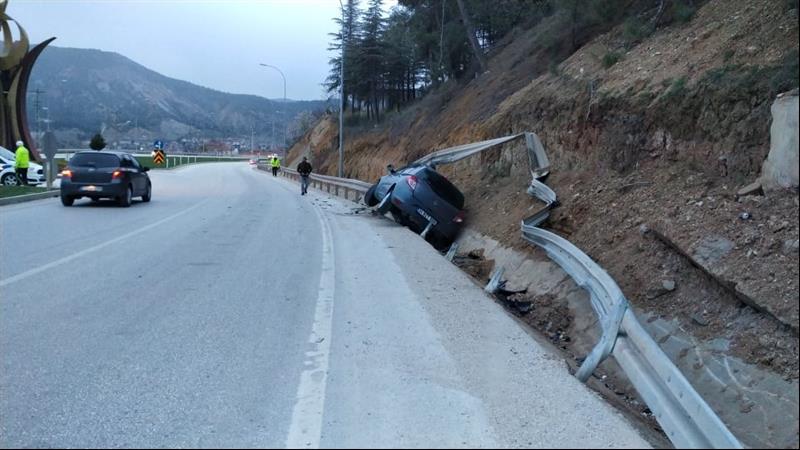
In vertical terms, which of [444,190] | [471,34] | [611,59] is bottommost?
[444,190]

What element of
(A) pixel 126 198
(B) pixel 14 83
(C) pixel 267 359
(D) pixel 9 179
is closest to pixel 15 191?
(A) pixel 126 198

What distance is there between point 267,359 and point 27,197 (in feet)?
59.6

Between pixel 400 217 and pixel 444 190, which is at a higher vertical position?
pixel 444 190

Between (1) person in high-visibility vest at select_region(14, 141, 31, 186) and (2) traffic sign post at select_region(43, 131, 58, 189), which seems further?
(1) person in high-visibility vest at select_region(14, 141, 31, 186)

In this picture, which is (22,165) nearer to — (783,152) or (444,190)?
(444,190)

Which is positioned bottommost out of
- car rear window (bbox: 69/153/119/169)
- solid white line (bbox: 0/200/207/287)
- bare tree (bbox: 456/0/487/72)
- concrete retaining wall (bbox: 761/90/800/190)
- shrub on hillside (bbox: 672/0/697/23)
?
solid white line (bbox: 0/200/207/287)

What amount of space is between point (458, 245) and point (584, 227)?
4.73m

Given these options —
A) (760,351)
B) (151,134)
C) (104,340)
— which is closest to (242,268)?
(104,340)

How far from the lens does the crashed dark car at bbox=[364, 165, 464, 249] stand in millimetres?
14773

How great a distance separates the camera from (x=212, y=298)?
25.8 feet

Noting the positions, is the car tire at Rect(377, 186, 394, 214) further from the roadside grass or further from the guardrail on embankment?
the roadside grass

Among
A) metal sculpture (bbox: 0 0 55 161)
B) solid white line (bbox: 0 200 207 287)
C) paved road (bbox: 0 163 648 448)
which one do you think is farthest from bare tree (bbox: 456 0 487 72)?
metal sculpture (bbox: 0 0 55 161)

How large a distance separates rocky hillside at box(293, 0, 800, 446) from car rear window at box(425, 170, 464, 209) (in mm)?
491

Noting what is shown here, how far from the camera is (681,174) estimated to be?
901 cm
